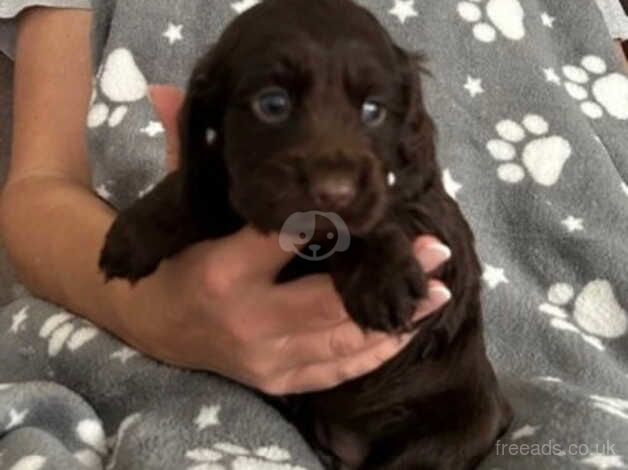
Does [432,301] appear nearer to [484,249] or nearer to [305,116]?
[305,116]

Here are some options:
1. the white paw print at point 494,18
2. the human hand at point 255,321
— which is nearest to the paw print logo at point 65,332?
the human hand at point 255,321

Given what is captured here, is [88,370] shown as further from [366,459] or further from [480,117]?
[480,117]

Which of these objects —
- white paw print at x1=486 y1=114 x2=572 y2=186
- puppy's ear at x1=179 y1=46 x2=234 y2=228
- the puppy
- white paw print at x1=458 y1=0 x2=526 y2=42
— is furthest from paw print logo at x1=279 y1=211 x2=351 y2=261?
white paw print at x1=458 y1=0 x2=526 y2=42

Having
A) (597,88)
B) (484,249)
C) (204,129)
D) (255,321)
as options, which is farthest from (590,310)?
(204,129)

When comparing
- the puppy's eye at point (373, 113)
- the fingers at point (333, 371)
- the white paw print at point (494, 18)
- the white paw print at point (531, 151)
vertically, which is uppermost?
the puppy's eye at point (373, 113)

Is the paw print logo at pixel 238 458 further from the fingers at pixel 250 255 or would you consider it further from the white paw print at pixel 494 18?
the white paw print at pixel 494 18

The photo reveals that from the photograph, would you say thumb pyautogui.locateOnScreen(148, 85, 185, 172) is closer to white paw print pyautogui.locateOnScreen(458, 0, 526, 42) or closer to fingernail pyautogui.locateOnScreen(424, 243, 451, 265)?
fingernail pyautogui.locateOnScreen(424, 243, 451, 265)
